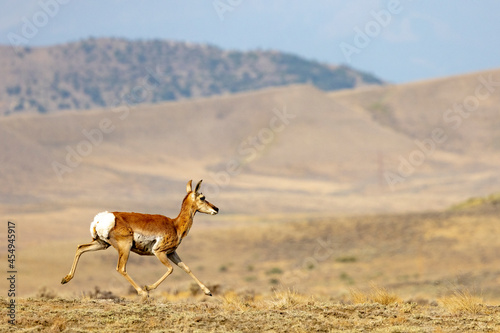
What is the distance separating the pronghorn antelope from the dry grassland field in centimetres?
63

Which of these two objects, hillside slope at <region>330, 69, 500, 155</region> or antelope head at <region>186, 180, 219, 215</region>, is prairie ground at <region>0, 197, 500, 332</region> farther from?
hillside slope at <region>330, 69, 500, 155</region>

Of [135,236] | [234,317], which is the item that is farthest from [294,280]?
[135,236]

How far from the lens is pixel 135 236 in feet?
36.5

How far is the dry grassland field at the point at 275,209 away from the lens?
38.4ft

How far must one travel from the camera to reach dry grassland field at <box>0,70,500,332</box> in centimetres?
1170

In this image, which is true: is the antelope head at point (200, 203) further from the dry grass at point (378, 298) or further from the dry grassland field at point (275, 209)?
the dry grass at point (378, 298)

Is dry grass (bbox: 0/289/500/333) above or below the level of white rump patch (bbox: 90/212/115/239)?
below

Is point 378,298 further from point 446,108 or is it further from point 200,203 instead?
point 446,108

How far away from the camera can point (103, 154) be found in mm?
99688

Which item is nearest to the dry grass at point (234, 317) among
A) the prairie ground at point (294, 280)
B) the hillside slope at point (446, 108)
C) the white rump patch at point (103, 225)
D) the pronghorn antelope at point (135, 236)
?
the prairie ground at point (294, 280)

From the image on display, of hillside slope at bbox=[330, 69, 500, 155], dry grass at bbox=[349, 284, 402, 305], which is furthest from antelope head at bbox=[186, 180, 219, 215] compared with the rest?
hillside slope at bbox=[330, 69, 500, 155]

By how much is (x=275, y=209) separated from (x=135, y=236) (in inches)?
2615

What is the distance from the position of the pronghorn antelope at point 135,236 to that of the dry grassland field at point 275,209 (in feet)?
2.06

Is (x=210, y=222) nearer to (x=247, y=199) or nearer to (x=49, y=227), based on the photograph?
(x=49, y=227)
